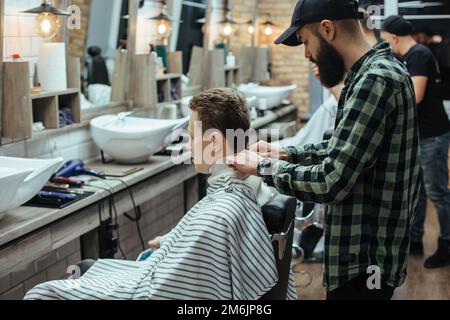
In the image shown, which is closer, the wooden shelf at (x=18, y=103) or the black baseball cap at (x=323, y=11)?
the black baseball cap at (x=323, y=11)

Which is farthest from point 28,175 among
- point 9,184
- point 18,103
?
point 18,103

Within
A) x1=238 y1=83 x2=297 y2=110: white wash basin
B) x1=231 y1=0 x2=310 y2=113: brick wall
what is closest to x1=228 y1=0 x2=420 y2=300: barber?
x1=238 y1=83 x2=297 y2=110: white wash basin

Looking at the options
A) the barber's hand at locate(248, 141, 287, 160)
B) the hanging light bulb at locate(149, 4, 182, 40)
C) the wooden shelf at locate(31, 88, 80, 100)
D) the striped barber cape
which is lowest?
the striped barber cape

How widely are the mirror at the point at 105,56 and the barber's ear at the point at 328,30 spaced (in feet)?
6.92

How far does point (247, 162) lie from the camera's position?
1.70 meters

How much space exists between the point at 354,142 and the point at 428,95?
2.64 meters

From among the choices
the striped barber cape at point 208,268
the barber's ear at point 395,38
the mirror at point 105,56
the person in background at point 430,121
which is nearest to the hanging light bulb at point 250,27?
the person in background at point 430,121

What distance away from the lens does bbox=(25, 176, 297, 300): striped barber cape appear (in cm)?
184

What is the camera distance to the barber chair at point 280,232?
2.00 meters

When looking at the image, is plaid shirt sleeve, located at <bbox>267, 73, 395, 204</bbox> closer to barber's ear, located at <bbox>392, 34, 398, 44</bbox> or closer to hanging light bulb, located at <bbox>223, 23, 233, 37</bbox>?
barber's ear, located at <bbox>392, 34, 398, 44</bbox>

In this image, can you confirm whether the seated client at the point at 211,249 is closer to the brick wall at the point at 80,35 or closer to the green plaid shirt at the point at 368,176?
the green plaid shirt at the point at 368,176

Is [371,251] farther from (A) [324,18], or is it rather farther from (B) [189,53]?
(B) [189,53]

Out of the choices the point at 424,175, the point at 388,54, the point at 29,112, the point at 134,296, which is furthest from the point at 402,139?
the point at 424,175

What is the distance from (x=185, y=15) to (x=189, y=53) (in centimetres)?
29
